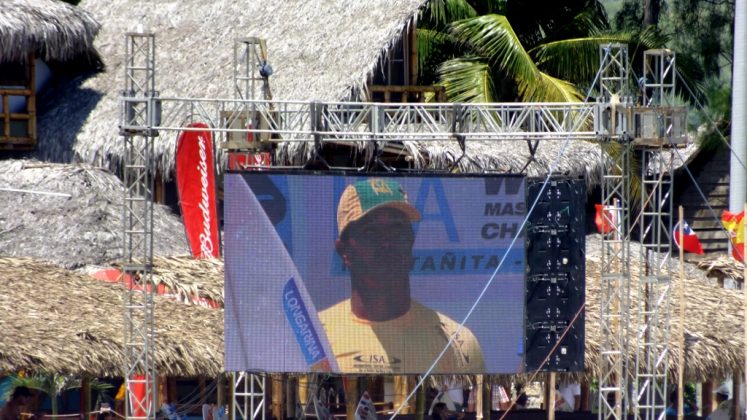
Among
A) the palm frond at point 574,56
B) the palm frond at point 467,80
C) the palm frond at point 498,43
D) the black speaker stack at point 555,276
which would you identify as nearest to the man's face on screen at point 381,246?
the black speaker stack at point 555,276

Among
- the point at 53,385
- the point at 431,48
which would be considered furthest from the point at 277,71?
the point at 53,385

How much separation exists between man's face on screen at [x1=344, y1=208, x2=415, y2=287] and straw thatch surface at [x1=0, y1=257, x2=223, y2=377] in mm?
2217

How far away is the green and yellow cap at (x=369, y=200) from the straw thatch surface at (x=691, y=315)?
2.60 metres

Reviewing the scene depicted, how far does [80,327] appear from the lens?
1983cm

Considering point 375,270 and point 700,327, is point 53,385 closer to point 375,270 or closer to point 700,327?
point 375,270

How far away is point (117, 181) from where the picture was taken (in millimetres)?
24141

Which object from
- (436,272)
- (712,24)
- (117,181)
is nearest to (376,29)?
(117,181)

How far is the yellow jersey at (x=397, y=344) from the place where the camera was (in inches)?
792

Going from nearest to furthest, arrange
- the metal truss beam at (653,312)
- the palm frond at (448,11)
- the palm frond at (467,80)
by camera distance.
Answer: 1. the metal truss beam at (653,312)
2. the palm frond at (467,80)
3. the palm frond at (448,11)

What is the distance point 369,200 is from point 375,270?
0.91m

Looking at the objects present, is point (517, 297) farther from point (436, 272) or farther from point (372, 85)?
point (372, 85)

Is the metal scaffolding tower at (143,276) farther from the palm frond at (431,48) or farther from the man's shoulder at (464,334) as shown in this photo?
the palm frond at (431,48)

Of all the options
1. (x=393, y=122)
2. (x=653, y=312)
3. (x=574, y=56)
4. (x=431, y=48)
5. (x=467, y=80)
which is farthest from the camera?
(x=431, y=48)

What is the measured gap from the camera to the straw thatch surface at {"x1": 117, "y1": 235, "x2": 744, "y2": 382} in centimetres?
2191
